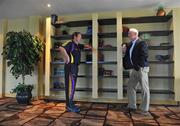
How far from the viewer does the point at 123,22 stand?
4.53m

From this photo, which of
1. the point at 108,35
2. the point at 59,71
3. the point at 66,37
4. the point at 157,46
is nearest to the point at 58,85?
the point at 59,71

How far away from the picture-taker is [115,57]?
4.61 metres

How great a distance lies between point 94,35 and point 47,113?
1973 mm

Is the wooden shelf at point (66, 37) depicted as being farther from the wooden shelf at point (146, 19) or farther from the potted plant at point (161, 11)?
the potted plant at point (161, 11)

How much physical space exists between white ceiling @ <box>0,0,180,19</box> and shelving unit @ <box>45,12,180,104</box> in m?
0.24

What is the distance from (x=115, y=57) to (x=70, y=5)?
164cm

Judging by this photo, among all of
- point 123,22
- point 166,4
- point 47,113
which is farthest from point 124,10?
point 47,113

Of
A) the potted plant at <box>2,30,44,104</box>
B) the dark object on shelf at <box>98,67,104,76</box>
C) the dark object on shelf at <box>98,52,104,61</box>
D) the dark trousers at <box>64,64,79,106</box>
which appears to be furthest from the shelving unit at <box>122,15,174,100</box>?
the potted plant at <box>2,30,44,104</box>

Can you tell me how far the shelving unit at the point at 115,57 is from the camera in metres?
4.20

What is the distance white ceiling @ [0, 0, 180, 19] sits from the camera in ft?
14.2

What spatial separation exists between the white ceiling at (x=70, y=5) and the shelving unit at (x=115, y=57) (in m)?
0.24

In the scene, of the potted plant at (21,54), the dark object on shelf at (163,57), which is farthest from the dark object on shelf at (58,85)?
the dark object on shelf at (163,57)

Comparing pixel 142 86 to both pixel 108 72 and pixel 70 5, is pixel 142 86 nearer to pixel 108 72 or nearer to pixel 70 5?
pixel 108 72

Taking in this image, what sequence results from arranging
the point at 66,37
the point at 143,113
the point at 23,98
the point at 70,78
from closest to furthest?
the point at 143,113 < the point at 70,78 < the point at 23,98 < the point at 66,37
